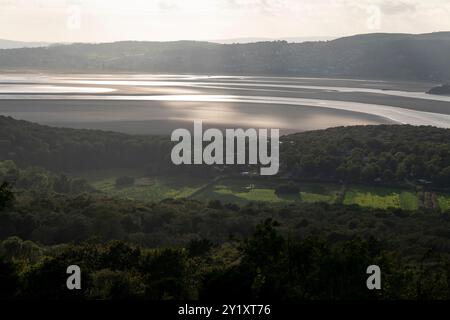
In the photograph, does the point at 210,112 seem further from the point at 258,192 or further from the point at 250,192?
the point at 258,192

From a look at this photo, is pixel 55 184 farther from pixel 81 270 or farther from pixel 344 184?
pixel 81 270

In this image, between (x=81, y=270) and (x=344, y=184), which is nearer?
(x=81, y=270)

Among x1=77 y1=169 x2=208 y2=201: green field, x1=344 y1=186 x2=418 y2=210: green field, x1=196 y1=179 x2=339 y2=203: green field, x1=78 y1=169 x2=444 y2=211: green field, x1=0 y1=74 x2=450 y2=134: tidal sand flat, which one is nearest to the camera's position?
x1=344 y1=186 x2=418 y2=210: green field

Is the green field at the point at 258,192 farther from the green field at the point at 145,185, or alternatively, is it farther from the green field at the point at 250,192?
the green field at the point at 145,185

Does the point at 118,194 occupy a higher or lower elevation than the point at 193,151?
lower

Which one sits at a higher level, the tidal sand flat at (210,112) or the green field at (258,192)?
the tidal sand flat at (210,112)

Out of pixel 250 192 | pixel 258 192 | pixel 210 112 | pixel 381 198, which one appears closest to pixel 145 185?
pixel 250 192

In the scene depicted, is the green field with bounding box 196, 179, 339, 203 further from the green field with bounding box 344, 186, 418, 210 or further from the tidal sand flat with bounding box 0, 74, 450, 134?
the tidal sand flat with bounding box 0, 74, 450, 134

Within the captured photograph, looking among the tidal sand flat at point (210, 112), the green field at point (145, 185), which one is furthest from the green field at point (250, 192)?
the tidal sand flat at point (210, 112)

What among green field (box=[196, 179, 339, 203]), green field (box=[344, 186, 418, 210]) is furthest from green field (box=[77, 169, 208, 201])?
green field (box=[344, 186, 418, 210])
